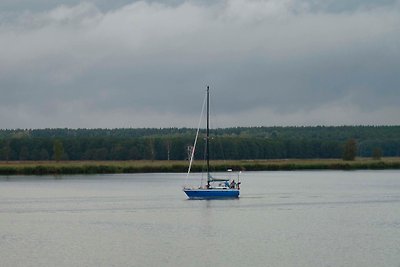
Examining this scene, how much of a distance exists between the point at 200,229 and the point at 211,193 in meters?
21.0

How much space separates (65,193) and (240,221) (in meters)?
30.6

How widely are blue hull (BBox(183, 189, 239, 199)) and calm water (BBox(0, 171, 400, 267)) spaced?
1080 millimetres

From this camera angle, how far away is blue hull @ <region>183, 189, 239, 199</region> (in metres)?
68.9

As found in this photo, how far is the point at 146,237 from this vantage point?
44594mm

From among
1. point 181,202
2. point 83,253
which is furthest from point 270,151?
point 83,253

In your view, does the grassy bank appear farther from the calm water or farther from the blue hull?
the blue hull

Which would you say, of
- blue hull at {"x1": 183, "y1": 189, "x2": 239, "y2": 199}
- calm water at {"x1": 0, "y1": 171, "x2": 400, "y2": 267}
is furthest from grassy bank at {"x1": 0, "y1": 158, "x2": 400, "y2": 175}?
blue hull at {"x1": 183, "y1": 189, "x2": 239, "y2": 199}

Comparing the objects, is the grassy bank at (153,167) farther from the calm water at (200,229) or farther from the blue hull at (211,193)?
the blue hull at (211,193)

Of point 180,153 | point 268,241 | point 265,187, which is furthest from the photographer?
point 180,153

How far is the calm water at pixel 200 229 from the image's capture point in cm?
3716

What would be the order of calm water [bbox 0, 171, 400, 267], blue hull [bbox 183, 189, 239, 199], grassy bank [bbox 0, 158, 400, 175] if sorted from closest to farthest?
1. calm water [bbox 0, 171, 400, 267]
2. blue hull [bbox 183, 189, 239, 199]
3. grassy bank [bbox 0, 158, 400, 175]

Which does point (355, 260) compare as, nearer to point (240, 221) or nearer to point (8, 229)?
point (240, 221)

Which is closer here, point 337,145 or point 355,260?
point 355,260

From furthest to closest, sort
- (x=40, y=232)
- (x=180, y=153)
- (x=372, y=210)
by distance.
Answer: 1. (x=180, y=153)
2. (x=372, y=210)
3. (x=40, y=232)
